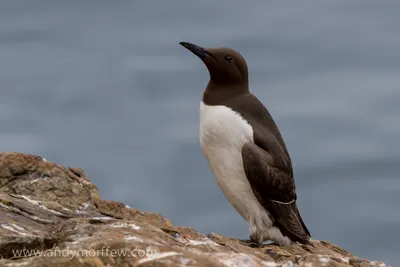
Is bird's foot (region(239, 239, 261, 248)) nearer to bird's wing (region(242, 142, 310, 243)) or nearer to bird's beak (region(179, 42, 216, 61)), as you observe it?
bird's wing (region(242, 142, 310, 243))

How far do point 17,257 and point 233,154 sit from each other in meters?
4.42

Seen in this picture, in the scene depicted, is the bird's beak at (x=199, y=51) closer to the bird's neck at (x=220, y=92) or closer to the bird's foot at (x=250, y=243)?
the bird's neck at (x=220, y=92)

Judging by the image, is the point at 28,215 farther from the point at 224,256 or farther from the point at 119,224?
the point at 224,256

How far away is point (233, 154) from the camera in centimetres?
1124

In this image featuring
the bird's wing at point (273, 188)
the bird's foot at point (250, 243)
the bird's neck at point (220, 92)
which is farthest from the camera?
the bird's neck at point (220, 92)

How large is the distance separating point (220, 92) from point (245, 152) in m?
0.90

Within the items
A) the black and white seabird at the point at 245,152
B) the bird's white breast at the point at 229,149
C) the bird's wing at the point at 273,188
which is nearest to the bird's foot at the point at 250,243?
the black and white seabird at the point at 245,152

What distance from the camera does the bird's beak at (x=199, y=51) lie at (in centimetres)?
1152

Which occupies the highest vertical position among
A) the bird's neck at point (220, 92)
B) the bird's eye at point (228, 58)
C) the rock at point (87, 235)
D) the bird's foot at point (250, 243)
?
the bird's eye at point (228, 58)

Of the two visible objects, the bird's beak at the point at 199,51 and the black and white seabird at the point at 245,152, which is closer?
→ the black and white seabird at the point at 245,152

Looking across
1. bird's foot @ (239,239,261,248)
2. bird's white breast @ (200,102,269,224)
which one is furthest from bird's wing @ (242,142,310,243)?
bird's foot @ (239,239,261,248)

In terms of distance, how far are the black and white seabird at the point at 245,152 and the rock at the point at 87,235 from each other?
1.33ft

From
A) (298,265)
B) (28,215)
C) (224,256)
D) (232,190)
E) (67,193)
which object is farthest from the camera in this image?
(232,190)

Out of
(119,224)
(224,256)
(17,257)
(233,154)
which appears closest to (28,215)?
(119,224)
